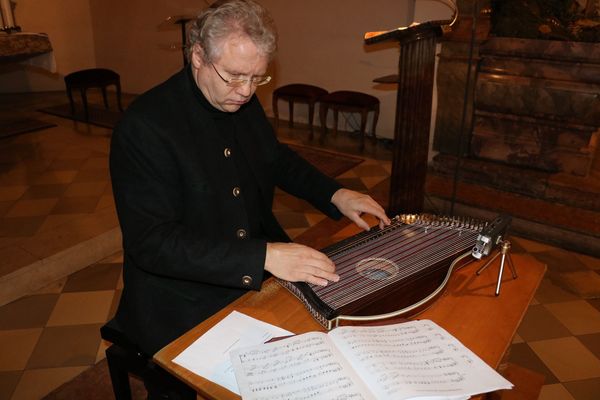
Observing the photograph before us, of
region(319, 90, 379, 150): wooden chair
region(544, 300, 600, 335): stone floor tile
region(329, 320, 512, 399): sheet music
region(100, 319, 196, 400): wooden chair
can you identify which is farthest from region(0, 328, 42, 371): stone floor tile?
region(319, 90, 379, 150): wooden chair

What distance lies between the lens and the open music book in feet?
3.51

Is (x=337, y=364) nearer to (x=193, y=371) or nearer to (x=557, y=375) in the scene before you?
(x=193, y=371)

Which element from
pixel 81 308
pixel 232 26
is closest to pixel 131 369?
pixel 232 26

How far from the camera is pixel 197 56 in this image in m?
1.56

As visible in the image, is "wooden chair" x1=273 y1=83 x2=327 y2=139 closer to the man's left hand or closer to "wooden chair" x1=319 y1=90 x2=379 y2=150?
"wooden chair" x1=319 y1=90 x2=379 y2=150

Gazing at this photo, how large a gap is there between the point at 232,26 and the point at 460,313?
103 cm

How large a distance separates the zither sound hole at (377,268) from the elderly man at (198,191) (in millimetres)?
105

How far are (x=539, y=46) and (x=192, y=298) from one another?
351 cm

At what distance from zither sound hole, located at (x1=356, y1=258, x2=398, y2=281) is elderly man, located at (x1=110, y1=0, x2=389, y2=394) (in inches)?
4.1

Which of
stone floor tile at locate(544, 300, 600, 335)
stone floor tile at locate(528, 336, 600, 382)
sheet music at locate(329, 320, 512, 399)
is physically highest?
sheet music at locate(329, 320, 512, 399)

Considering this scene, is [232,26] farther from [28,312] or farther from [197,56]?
[28,312]

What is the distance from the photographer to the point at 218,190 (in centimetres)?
→ 168

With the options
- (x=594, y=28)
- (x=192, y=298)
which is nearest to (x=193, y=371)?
(x=192, y=298)

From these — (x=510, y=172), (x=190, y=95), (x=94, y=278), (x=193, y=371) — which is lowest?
(x=94, y=278)
